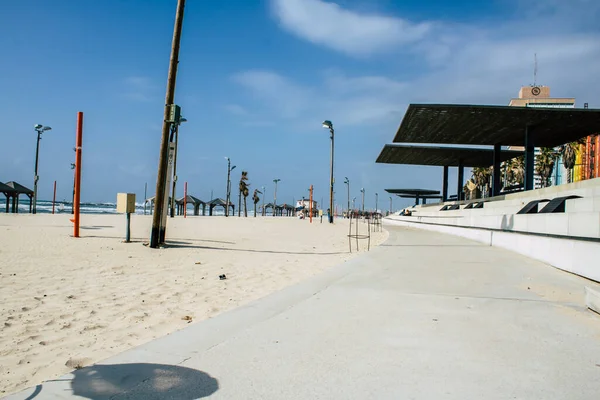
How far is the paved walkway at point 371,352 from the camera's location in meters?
2.55

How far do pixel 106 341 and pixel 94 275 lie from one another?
3.75 m

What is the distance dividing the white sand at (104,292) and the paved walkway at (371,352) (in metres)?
0.62

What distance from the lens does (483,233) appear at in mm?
15266

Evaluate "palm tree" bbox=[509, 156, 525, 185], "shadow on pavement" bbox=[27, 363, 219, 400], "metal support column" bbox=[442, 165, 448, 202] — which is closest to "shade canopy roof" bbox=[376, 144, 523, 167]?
"metal support column" bbox=[442, 165, 448, 202]

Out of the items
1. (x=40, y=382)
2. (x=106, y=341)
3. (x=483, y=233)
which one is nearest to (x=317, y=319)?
(x=106, y=341)

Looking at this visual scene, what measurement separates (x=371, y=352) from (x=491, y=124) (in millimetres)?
26418

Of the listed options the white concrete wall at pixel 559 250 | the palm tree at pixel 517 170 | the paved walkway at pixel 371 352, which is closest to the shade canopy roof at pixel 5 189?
the white concrete wall at pixel 559 250

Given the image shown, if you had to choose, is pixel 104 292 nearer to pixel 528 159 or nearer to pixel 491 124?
pixel 491 124

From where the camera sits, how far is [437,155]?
41.3m

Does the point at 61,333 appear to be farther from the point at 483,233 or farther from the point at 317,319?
the point at 483,233

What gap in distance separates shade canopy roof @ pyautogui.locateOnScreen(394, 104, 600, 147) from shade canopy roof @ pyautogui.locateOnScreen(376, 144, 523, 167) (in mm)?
6135

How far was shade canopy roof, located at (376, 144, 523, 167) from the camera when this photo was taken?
38.2 m

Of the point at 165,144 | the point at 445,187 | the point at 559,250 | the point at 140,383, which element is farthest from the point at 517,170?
the point at 140,383

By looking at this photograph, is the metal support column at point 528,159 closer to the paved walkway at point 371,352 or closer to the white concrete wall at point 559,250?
the white concrete wall at point 559,250
